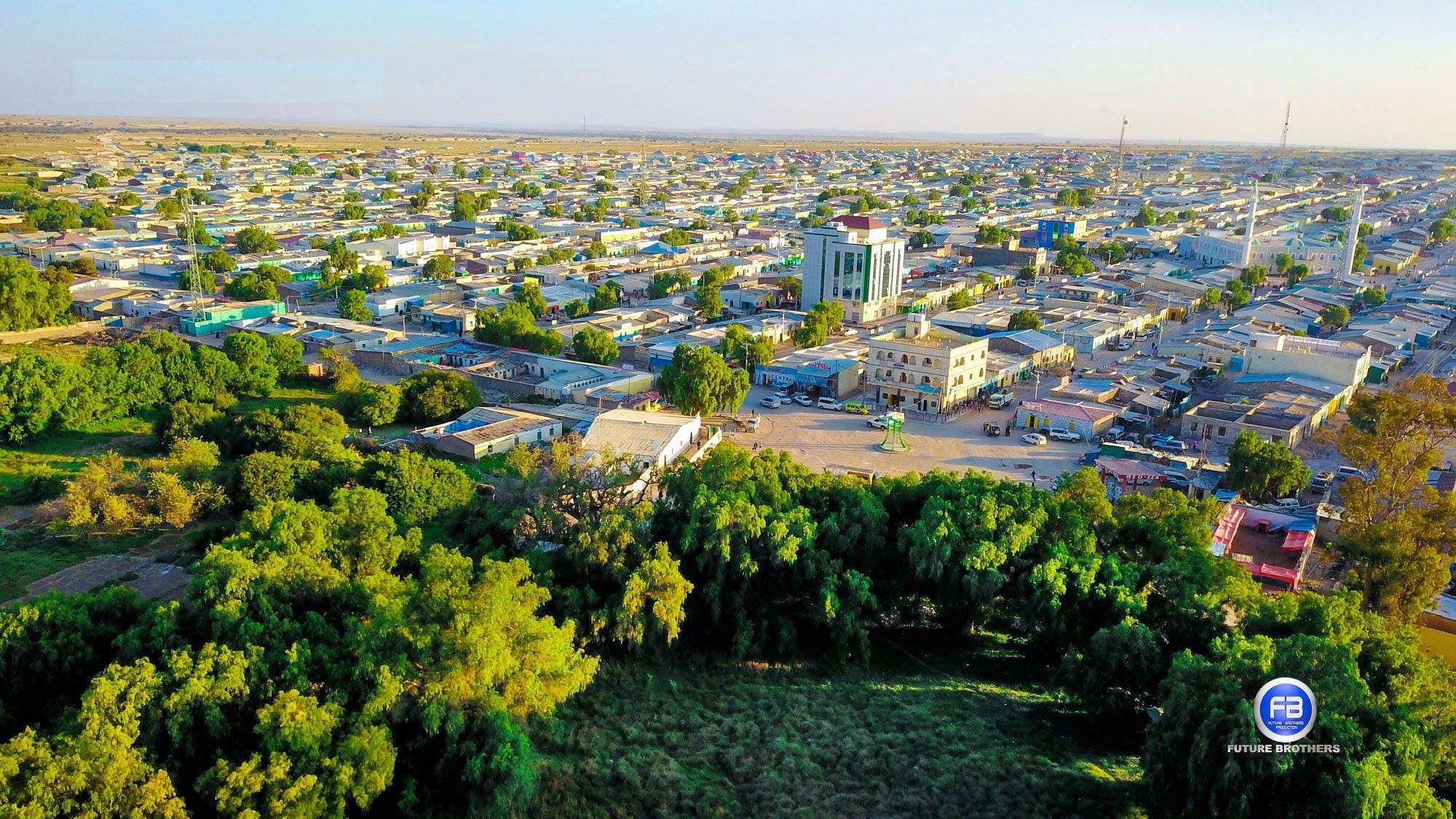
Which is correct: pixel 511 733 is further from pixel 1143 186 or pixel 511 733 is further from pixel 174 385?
pixel 1143 186

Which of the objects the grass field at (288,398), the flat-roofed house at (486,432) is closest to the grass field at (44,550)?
the flat-roofed house at (486,432)

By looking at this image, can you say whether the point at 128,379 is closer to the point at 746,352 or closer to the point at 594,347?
the point at 594,347

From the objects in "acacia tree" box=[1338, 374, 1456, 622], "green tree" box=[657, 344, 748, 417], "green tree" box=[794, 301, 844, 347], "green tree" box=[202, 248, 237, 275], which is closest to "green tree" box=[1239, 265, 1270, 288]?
"green tree" box=[794, 301, 844, 347]

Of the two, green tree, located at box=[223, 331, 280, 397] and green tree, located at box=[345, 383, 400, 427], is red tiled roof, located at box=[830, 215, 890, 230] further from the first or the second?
green tree, located at box=[223, 331, 280, 397]

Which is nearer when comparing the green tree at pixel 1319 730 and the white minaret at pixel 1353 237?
the green tree at pixel 1319 730

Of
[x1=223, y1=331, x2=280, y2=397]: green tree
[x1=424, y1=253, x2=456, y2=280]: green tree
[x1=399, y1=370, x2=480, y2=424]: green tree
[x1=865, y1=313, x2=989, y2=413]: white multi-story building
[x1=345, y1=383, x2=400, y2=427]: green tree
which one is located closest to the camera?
[x1=345, y1=383, x2=400, y2=427]: green tree

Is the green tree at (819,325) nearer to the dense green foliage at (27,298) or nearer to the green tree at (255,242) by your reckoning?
the dense green foliage at (27,298)
